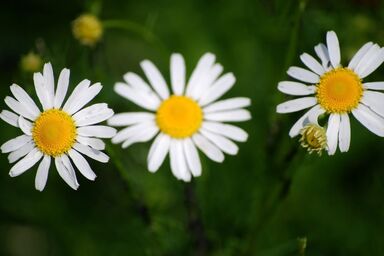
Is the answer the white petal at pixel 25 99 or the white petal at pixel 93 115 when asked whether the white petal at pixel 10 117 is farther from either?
the white petal at pixel 93 115

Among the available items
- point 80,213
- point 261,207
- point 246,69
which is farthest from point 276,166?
point 80,213

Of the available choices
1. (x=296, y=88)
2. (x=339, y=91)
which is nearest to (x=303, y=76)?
(x=296, y=88)

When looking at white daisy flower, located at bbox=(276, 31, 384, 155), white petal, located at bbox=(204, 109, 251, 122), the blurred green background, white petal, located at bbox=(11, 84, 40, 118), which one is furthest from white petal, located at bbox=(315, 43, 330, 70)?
white petal, located at bbox=(11, 84, 40, 118)

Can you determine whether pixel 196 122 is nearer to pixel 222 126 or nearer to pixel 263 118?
pixel 222 126

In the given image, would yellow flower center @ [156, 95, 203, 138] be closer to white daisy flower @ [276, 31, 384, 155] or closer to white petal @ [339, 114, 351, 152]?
white daisy flower @ [276, 31, 384, 155]

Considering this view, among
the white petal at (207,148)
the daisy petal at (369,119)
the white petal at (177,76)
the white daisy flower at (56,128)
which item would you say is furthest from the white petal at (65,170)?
the daisy petal at (369,119)

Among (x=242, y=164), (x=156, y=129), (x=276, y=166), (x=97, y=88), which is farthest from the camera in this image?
(x=242, y=164)
